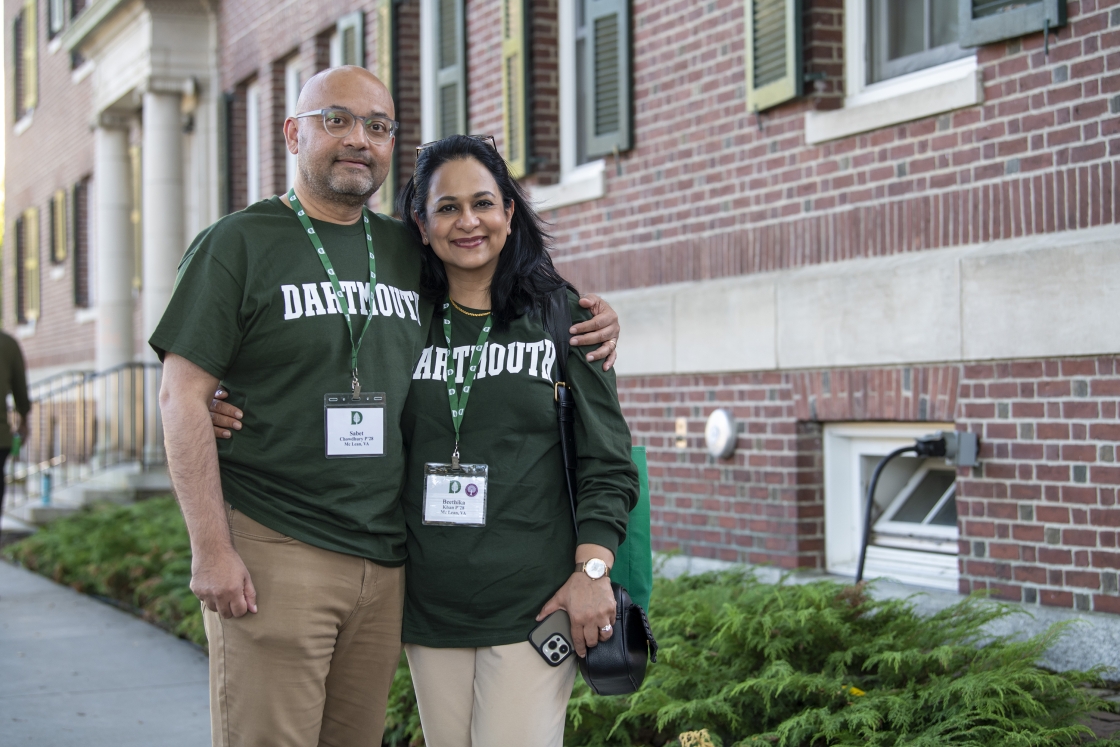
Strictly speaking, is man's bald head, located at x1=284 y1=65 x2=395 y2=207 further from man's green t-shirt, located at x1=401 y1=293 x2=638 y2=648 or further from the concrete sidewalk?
the concrete sidewalk

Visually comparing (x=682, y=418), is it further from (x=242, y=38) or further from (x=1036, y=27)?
(x=242, y=38)

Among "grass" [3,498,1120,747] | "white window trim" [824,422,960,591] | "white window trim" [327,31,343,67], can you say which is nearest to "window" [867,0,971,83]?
"white window trim" [824,422,960,591]

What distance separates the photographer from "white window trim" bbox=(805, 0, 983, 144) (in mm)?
5536

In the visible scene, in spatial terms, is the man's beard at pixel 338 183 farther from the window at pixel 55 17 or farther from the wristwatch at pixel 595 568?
the window at pixel 55 17

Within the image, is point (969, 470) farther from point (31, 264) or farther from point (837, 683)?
point (31, 264)

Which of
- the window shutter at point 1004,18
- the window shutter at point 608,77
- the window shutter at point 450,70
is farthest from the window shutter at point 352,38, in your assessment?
the window shutter at point 1004,18

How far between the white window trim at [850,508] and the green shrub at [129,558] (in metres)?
3.35

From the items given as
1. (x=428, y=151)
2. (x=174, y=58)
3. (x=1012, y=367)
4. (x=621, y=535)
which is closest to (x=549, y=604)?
(x=621, y=535)

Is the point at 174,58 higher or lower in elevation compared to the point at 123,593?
higher

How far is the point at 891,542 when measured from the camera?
20.7 ft

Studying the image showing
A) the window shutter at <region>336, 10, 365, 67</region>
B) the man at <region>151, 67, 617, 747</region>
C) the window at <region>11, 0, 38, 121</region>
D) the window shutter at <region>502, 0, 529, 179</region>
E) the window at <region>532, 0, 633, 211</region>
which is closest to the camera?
the man at <region>151, 67, 617, 747</region>

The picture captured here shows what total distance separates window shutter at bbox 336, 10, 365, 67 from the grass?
6.94m

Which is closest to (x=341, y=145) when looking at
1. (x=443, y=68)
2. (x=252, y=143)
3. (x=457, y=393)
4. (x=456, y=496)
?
(x=457, y=393)

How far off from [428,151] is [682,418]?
4.31 metres
